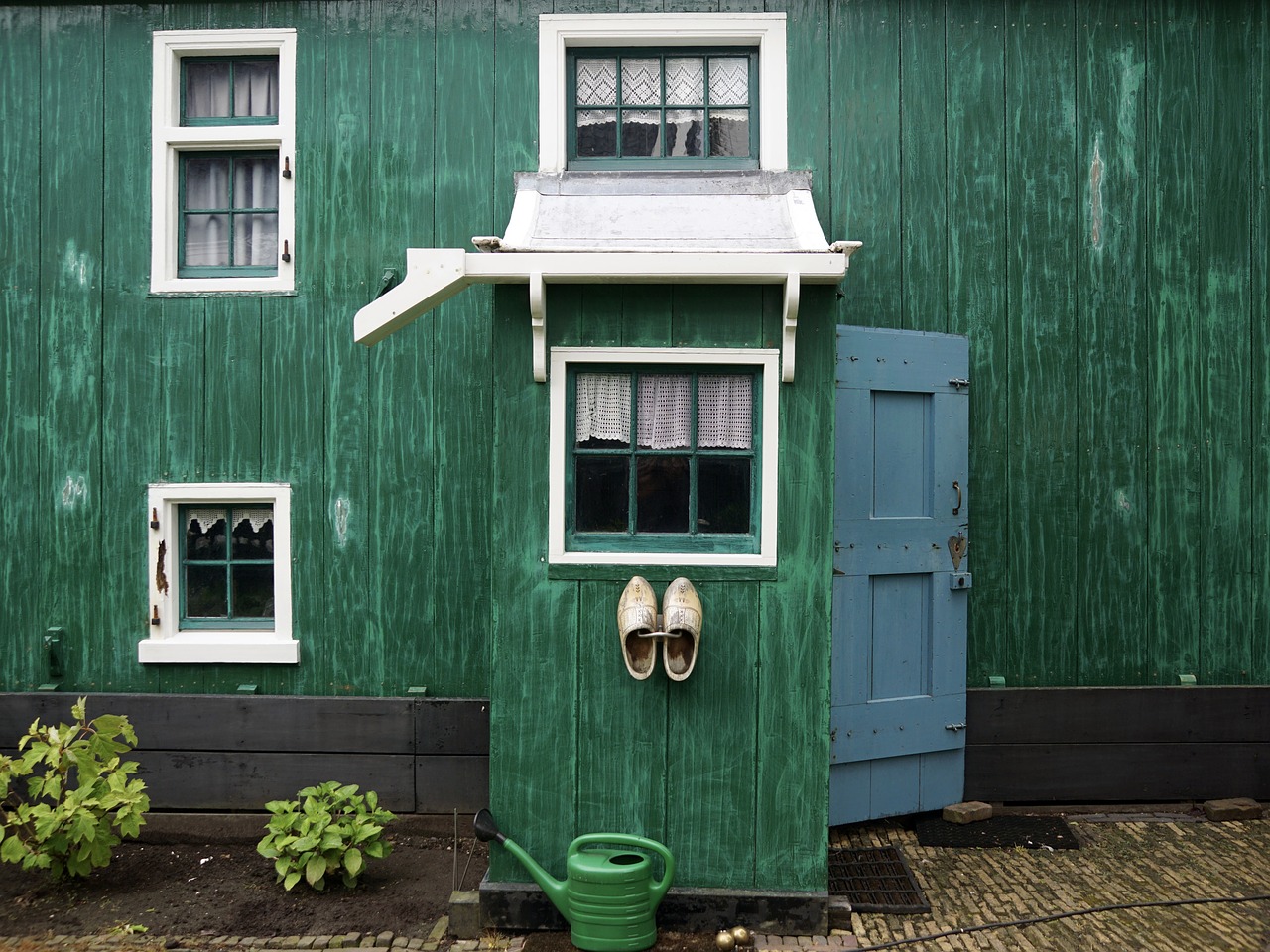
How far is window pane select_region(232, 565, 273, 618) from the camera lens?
207 inches

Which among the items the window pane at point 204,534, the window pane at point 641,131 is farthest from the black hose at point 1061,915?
the window pane at point 641,131

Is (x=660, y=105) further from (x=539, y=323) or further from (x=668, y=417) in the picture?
(x=668, y=417)

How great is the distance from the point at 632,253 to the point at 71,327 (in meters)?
3.69

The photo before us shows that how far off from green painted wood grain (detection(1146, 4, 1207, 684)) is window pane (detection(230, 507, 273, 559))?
5.30m

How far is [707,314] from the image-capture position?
12.7ft

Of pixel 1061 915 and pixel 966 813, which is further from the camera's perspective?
pixel 966 813

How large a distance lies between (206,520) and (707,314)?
337cm

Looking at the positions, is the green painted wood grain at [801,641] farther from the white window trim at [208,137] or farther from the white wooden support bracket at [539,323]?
the white window trim at [208,137]


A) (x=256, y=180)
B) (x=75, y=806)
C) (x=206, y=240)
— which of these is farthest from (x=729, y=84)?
(x=75, y=806)

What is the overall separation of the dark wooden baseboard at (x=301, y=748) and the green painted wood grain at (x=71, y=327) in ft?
1.94

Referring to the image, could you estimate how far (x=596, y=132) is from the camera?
17.0 feet

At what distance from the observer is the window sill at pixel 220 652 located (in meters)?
5.14

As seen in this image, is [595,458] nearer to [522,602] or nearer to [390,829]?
[522,602]

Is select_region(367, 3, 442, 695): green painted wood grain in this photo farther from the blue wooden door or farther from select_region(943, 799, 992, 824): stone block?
select_region(943, 799, 992, 824): stone block
